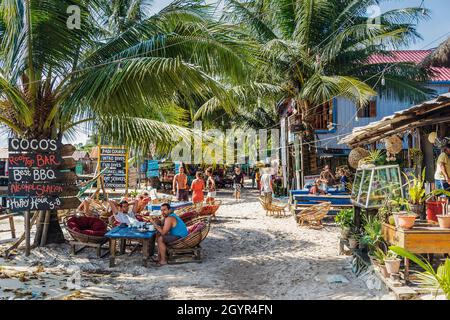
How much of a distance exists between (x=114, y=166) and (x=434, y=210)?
33.6 feet

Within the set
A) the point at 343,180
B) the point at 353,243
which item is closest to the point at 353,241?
the point at 353,243

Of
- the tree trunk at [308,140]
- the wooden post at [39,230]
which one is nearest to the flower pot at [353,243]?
the wooden post at [39,230]

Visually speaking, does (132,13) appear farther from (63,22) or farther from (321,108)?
(321,108)

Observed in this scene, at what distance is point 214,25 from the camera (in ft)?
22.9

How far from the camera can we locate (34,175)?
7461 millimetres

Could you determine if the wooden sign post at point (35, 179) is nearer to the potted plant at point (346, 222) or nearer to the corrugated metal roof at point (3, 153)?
the potted plant at point (346, 222)

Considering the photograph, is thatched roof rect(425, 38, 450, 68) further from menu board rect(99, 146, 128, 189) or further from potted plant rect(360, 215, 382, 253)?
menu board rect(99, 146, 128, 189)

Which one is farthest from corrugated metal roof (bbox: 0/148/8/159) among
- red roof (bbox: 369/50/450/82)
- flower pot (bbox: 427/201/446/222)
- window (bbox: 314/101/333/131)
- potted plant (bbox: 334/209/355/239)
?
flower pot (bbox: 427/201/446/222)

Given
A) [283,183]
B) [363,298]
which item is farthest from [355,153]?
[283,183]

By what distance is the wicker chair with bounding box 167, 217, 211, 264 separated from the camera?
720 cm

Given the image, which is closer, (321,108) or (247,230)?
(247,230)

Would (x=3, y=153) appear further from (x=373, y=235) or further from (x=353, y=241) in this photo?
(x=373, y=235)

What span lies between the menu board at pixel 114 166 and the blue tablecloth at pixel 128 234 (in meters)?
5.92

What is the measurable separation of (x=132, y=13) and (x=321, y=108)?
32.1 feet
